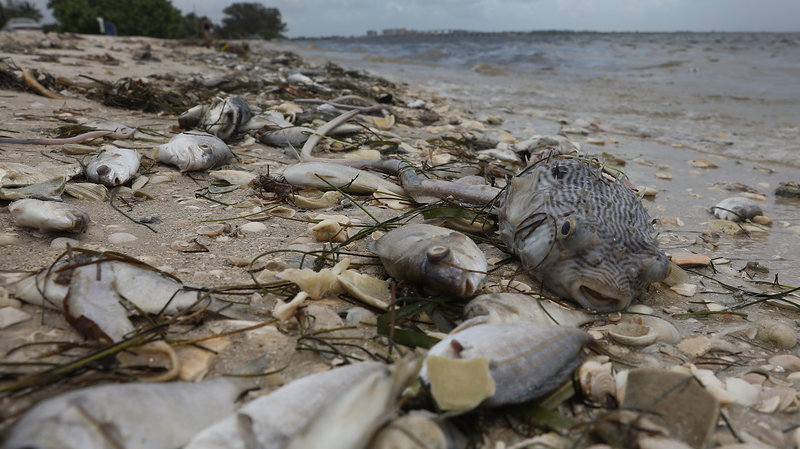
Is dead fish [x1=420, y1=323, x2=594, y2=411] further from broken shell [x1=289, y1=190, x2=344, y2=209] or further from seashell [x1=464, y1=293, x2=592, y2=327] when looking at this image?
broken shell [x1=289, y1=190, x2=344, y2=209]

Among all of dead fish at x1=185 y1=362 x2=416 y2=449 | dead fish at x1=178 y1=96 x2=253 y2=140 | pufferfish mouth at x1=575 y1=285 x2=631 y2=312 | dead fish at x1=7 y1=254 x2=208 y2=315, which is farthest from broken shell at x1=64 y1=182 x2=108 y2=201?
pufferfish mouth at x1=575 y1=285 x2=631 y2=312

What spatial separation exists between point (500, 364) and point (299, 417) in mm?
643

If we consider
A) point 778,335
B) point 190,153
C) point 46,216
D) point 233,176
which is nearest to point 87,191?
point 46,216

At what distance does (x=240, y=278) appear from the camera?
7.93 ft

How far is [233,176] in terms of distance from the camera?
3979mm

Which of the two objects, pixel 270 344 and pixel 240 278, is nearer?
pixel 270 344

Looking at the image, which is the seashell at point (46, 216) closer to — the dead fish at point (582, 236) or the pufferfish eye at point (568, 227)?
the dead fish at point (582, 236)

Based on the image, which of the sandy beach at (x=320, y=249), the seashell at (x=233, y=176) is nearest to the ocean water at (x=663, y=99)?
the sandy beach at (x=320, y=249)

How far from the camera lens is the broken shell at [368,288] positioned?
221 cm

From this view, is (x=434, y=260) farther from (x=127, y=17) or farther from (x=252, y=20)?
(x=252, y=20)

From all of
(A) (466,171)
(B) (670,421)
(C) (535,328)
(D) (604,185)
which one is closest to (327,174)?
(A) (466,171)

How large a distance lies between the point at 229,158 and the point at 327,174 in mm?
1095

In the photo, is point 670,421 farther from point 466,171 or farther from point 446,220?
point 466,171

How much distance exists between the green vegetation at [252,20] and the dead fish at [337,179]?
74.3m
